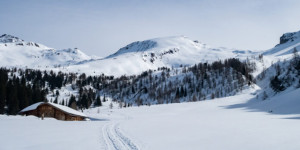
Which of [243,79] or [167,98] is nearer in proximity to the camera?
[243,79]

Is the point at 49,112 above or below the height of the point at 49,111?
below

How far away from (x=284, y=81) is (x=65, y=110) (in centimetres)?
8107

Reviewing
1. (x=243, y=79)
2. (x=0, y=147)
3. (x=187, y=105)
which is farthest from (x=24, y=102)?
(x=243, y=79)

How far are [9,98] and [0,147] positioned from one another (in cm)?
7947

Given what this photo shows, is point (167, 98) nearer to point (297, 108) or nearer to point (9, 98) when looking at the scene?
point (9, 98)

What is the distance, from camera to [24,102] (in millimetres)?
86375

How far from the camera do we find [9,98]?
278 ft

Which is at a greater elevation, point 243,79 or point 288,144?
point 243,79

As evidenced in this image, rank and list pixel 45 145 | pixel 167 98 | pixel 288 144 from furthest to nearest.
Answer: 1. pixel 167 98
2. pixel 45 145
3. pixel 288 144

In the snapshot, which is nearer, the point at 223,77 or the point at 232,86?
the point at 232,86

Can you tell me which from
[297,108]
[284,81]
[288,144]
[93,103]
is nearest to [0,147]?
[288,144]

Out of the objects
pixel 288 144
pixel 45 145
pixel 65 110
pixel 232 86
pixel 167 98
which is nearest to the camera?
pixel 288 144

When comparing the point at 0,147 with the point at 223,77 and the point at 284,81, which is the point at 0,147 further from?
the point at 223,77

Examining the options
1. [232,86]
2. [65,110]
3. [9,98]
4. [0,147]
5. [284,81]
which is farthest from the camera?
[232,86]
